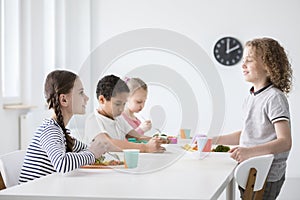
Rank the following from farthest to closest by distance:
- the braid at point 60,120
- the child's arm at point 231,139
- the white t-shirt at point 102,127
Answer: the child's arm at point 231,139 → the white t-shirt at point 102,127 → the braid at point 60,120

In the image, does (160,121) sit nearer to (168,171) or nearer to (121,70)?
(168,171)

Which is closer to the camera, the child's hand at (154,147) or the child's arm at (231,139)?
the child's hand at (154,147)

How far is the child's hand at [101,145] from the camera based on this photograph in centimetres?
200

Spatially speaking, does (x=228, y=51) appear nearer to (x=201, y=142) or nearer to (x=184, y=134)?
(x=184, y=134)

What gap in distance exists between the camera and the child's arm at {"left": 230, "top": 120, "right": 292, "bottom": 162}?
2.15 meters

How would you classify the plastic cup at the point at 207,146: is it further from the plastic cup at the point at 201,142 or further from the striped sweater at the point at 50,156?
the striped sweater at the point at 50,156

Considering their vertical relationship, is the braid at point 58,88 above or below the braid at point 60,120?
above

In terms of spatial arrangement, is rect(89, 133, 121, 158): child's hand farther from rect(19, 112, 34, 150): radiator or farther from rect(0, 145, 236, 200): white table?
rect(19, 112, 34, 150): radiator

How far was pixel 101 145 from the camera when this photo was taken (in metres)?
2.07

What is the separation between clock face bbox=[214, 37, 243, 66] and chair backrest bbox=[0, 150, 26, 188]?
136 inches

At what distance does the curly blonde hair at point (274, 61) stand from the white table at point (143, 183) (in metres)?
0.48

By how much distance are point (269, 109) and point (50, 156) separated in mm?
1000

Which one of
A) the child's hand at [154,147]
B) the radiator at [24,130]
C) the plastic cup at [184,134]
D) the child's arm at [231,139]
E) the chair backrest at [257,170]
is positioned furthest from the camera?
the radiator at [24,130]

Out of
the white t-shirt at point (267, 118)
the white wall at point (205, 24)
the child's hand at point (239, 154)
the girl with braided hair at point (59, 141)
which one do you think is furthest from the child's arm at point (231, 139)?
the white wall at point (205, 24)
